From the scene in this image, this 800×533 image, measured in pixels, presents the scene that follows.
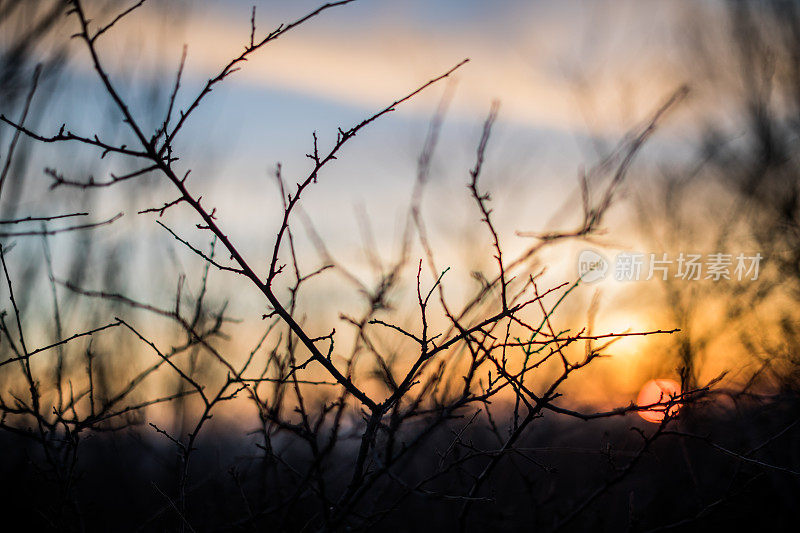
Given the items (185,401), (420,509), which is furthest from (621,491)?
(185,401)

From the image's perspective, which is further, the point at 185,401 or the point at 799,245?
the point at 799,245

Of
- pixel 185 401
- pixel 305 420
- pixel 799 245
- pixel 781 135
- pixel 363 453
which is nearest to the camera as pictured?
pixel 363 453

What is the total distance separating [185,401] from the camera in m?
4.32

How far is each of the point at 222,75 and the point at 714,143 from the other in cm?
821

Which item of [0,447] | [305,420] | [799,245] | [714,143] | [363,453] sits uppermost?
[714,143]

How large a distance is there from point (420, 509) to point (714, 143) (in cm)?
650

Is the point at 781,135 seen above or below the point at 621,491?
above

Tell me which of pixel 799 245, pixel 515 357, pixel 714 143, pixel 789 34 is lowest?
pixel 515 357

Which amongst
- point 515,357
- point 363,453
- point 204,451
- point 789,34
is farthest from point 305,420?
point 789,34

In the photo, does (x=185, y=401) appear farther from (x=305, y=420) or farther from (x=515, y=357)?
(x=305, y=420)

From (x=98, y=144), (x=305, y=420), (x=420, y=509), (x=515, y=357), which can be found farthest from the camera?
(x=420, y=509)

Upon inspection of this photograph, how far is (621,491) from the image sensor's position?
4.43m

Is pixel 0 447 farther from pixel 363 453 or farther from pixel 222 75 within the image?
pixel 222 75

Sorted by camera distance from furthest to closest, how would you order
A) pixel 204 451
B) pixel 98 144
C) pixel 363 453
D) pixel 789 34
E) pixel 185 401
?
pixel 789 34, pixel 204 451, pixel 185 401, pixel 363 453, pixel 98 144
